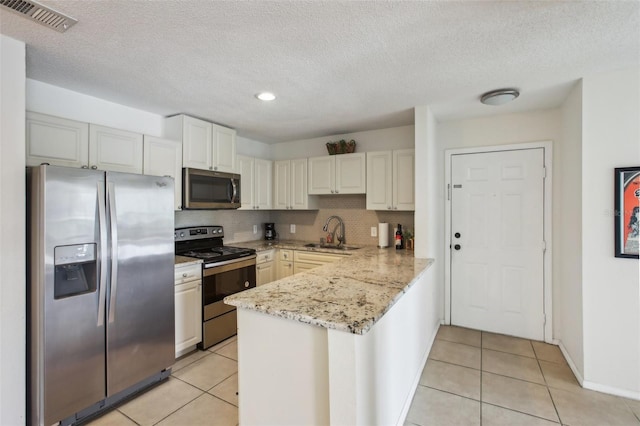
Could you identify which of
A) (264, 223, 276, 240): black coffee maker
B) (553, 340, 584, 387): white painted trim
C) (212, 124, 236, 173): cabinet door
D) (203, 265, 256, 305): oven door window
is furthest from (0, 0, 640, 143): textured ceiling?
(553, 340, 584, 387): white painted trim

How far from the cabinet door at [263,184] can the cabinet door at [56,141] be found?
1.99 m

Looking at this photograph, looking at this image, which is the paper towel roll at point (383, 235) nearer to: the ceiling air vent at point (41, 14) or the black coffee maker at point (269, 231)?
the black coffee maker at point (269, 231)

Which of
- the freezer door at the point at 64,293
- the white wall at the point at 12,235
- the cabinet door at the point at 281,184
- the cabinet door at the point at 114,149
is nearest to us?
the white wall at the point at 12,235

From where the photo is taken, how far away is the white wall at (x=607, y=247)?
87.2 inches

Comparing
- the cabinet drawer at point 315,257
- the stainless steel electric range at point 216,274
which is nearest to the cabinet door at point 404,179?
the cabinet drawer at point 315,257

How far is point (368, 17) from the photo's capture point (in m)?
1.59

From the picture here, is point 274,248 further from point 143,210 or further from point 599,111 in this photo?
point 599,111

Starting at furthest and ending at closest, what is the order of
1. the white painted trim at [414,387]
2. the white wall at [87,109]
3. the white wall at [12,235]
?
the white wall at [87,109] → the white painted trim at [414,387] → the white wall at [12,235]

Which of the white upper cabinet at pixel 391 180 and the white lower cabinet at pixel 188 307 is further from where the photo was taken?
the white upper cabinet at pixel 391 180

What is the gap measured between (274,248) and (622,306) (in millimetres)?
3311

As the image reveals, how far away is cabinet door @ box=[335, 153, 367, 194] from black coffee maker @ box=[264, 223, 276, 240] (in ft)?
4.37

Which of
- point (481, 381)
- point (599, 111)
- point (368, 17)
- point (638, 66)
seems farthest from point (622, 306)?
point (368, 17)

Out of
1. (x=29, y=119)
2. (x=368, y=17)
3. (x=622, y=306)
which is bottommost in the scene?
(x=622, y=306)

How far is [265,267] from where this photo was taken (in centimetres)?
388
